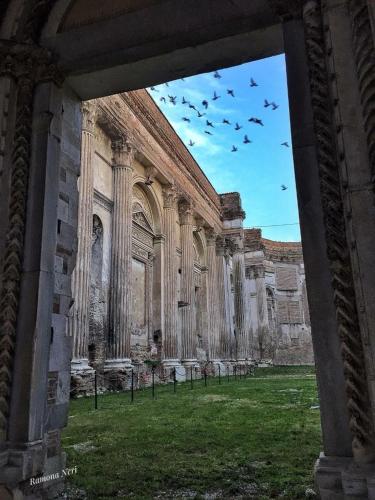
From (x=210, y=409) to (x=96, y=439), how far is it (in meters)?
2.97

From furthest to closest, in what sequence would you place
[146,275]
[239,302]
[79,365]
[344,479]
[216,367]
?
[239,302] < [216,367] < [146,275] < [79,365] < [344,479]

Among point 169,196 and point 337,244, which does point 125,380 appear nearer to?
point 169,196

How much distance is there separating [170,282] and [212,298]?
6.64 meters

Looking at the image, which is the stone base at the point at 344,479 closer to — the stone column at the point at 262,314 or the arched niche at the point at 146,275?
the arched niche at the point at 146,275

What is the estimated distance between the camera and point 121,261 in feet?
44.1

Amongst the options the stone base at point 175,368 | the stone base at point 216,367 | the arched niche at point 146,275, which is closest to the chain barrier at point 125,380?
the stone base at point 175,368

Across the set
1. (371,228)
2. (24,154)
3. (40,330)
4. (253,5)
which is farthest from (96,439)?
(253,5)

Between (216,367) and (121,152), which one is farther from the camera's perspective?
(216,367)

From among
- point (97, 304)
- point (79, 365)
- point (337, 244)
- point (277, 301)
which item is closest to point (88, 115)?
point (97, 304)

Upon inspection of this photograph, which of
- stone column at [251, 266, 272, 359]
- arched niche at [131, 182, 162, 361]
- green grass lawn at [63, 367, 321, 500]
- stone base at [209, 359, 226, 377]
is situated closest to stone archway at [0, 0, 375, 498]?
green grass lawn at [63, 367, 321, 500]

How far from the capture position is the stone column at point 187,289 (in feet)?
63.6

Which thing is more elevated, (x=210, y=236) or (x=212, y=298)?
(x=210, y=236)

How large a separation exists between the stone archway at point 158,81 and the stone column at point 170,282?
13.5 meters

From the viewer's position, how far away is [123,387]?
12453 mm
